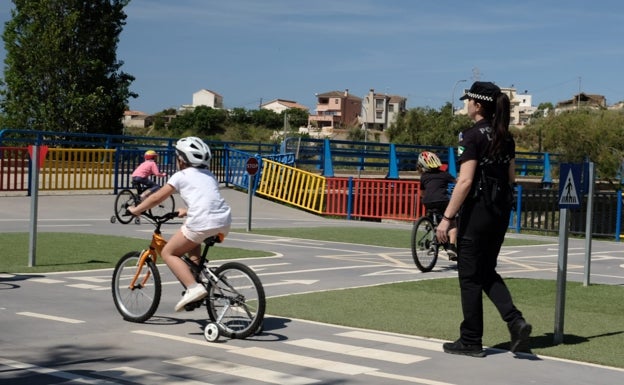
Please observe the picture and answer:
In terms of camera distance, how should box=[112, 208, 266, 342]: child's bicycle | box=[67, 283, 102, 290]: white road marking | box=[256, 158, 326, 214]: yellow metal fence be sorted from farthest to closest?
box=[256, 158, 326, 214]: yellow metal fence, box=[67, 283, 102, 290]: white road marking, box=[112, 208, 266, 342]: child's bicycle

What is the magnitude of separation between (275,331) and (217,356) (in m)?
1.27

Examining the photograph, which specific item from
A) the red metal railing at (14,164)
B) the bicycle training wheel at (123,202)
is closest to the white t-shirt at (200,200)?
the bicycle training wheel at (123,202)

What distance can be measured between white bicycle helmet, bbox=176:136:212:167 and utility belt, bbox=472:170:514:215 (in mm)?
2345

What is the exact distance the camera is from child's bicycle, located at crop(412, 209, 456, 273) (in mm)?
14828

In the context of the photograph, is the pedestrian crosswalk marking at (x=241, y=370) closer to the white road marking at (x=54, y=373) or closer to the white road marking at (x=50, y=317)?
the white road marking at (x=54, y=373)

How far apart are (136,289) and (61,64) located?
137 feet

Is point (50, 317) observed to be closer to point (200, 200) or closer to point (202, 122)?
point (200, 200)

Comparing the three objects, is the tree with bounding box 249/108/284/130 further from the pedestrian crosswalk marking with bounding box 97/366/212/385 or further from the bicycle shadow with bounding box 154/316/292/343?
the pedestrian crosswalk marking with bounding box 97/366/212/385

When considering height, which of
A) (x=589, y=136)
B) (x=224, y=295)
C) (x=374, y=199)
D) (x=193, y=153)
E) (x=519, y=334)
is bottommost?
(x=519, y=334)

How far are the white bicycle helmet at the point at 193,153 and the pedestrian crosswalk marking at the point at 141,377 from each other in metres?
2.22

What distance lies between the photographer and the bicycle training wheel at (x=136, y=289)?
930 cm

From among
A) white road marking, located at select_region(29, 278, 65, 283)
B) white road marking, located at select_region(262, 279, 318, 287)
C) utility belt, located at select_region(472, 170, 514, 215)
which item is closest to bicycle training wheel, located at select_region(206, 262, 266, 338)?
utility belt, located at select_region(472, 170, 514, 215)

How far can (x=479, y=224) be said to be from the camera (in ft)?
26.5

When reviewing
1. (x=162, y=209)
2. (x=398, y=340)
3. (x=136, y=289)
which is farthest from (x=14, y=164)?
(x=398, y=340)
